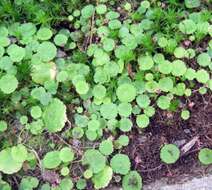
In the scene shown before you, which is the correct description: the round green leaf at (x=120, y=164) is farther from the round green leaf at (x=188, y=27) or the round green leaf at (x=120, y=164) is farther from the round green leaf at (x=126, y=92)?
the round green leaf at (x=188, y=27)

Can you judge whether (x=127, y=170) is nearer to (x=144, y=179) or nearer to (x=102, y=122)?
(x=144, y=179)

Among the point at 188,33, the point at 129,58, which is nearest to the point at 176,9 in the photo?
the point at 188,33

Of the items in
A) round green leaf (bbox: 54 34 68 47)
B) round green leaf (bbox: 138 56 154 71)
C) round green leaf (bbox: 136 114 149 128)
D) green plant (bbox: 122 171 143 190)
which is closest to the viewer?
green plant (bbox: 122 171 143 190)

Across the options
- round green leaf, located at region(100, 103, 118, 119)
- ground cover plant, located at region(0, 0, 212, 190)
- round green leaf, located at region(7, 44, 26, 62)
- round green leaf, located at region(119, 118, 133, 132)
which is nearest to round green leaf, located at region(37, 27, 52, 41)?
ground cover plant, located at region(0, 0, 212, 190)

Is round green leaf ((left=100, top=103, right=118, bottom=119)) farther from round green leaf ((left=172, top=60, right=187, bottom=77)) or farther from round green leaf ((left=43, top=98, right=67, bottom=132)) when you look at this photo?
round green leaf ((left=172, top=60, right=187, bottom=77))

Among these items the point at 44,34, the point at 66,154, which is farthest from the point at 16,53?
the point at 66,154

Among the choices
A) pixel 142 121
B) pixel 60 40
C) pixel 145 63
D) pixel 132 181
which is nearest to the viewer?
pixel 132 181

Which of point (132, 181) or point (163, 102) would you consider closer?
point (132, 181)

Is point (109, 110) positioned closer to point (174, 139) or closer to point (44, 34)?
point (174, 139)
